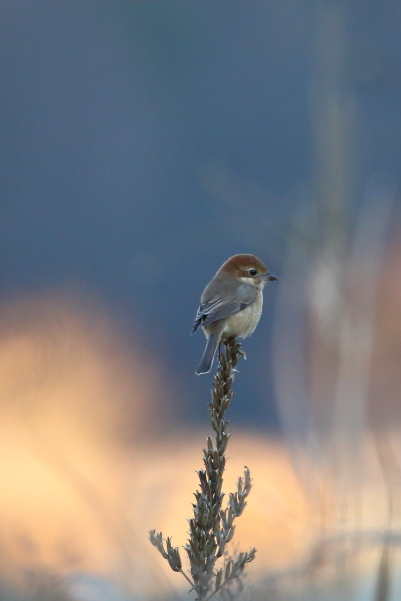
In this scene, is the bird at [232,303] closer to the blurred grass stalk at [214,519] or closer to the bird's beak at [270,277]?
the bird's beak at [270,277]

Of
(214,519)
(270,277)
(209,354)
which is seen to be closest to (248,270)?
(270,277)

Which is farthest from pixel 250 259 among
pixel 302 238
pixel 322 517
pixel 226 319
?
pixel 322 517

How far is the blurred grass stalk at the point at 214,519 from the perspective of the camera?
145 cm

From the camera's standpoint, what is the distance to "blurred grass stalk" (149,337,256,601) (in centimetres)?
145

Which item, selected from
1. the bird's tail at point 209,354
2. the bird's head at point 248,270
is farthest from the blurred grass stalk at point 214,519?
the bird's head at point 248,270

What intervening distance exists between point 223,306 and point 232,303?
0.18 feet

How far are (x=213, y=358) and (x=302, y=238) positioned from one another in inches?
29.8

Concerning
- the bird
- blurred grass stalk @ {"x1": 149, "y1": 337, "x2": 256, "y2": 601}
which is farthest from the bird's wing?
blurred grass stalk @ {"x1": 149, "y1": 337, "x2": 256, "y2": 601}

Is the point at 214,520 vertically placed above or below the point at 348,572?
above

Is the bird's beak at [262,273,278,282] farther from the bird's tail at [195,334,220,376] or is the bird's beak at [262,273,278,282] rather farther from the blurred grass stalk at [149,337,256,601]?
the blurred grass stalk at [149,337,256,601]

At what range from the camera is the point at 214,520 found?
60.6 inches

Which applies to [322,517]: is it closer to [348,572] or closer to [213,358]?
[348,572]

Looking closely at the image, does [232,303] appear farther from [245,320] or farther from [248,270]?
[248,270]

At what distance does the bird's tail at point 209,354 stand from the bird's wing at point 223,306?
0.07 m
